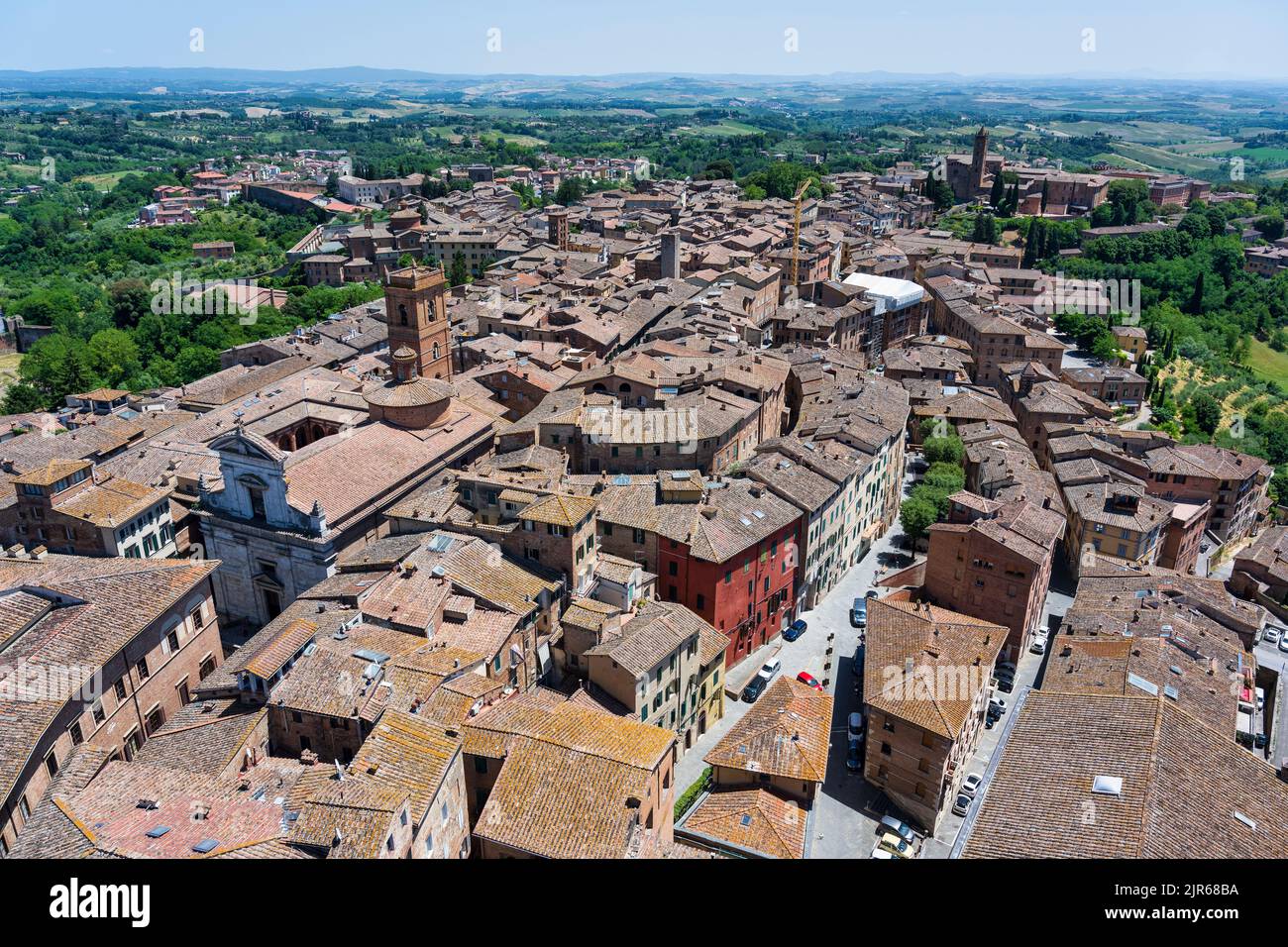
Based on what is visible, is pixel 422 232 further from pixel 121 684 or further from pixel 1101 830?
pixel 1101 830

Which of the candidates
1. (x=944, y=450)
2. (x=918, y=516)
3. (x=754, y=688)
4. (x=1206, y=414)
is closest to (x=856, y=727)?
(x=754, y=688)

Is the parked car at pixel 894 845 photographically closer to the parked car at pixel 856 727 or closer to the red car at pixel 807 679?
the parked car at pixel 856 727

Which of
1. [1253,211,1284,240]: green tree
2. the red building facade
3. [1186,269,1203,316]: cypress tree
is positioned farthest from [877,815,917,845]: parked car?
[1253,211,1284,240]: green tree

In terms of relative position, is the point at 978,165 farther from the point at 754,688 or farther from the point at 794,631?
the point at 754,688

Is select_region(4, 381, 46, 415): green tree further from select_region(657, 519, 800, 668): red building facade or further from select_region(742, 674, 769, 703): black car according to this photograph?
select_region(742, 674, 769, 703): black car

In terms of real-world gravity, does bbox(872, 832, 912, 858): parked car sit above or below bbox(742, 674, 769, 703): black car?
below

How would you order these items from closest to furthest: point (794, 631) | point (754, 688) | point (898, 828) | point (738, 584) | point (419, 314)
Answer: point (898, 828)
point (738, 584)
point (754, 688)
point (794, 631)
point (419, 314)

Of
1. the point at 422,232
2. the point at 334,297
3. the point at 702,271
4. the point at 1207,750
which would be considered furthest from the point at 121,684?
the point at 422,232
